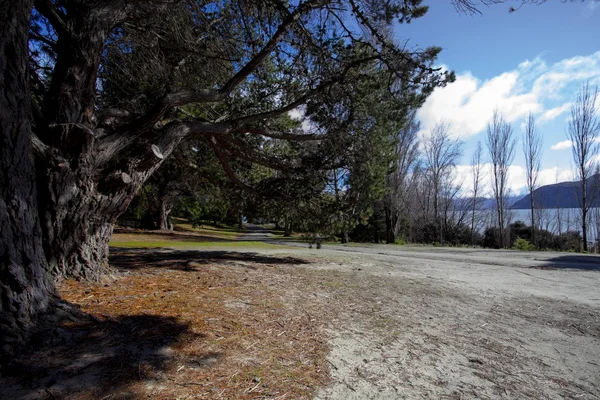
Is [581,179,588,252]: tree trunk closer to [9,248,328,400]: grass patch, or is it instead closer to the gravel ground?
the gravel ground

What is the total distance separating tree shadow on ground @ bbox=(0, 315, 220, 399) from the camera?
2.10m

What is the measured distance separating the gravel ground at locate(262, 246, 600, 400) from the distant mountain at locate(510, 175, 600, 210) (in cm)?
2059

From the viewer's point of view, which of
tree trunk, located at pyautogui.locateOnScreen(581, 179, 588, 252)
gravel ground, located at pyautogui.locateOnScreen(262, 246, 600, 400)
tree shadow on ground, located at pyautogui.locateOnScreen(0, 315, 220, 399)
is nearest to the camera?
tree shadow on ground, located at pyautogui.locateOnScreen(0, 315, 220, 399)

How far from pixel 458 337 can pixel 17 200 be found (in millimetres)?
4361

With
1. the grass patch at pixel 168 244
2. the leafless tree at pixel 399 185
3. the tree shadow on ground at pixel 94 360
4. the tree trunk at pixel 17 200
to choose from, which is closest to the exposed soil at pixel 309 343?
the tree shadow on ground at pixel 94 360

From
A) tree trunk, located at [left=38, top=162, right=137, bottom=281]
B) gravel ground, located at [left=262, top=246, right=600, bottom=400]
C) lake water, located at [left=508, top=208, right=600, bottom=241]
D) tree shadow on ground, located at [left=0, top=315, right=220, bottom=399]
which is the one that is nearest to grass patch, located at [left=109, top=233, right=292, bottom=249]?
tree trunk, located at [left=38, top=162, right=137, bottom=281]

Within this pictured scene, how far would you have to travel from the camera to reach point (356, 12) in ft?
19.7

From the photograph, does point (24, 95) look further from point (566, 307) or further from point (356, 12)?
point (566, 307)

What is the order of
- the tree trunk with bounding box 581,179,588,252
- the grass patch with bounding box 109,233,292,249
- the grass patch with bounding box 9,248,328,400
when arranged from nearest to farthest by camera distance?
1. the grass patch with bounding box 9,248,328,400
2. the grass patch with bounding box 109,233,292,249
3. the tree trunk with bounding box 581,179,588,252

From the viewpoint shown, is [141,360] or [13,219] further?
[13,219]

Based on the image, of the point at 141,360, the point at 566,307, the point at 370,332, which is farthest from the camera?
the point at 566,307

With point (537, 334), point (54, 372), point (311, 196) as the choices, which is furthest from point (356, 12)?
point (54, 372)

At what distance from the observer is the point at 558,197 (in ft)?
90.5

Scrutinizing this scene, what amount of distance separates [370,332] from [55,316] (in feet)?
9.68
